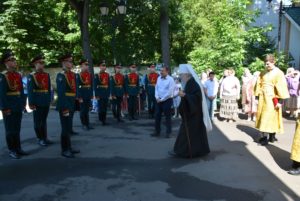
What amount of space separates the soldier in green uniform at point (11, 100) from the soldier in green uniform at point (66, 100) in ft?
2.63

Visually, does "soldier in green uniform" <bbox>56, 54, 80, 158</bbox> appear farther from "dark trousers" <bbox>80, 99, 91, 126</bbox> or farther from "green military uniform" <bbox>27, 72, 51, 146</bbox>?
"dark trousers" <bbox>80, 99, 91, 126</bbox>

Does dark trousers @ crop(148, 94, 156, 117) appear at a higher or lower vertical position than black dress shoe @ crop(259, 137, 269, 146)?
higher

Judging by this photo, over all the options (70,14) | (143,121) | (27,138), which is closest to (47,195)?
(27,138)

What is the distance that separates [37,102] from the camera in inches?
346

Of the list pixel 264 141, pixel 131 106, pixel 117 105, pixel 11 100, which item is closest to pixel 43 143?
pixel 11 100

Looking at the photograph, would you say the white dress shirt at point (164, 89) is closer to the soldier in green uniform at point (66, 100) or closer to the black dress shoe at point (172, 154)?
the black dress shoe at point (172, 154)

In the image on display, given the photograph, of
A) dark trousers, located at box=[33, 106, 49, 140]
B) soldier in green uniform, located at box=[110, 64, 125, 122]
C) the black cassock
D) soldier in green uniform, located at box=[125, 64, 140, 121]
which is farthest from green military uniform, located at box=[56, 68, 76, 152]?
soldier in green uniform, located at box=[125, 64, 140, 121]

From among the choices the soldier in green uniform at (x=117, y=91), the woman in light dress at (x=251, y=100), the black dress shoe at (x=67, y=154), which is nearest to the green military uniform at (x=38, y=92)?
the black dress shoe at (x=67, y=154)

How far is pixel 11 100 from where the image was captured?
7855 mm

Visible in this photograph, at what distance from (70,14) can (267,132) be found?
63.5ft

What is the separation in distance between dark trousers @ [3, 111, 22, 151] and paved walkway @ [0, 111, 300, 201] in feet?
1.06

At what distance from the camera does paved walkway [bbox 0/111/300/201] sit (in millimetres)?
5812

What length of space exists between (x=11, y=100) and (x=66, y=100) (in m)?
1.08

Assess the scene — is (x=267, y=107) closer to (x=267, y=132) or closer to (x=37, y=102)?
(x=267, y=132)
